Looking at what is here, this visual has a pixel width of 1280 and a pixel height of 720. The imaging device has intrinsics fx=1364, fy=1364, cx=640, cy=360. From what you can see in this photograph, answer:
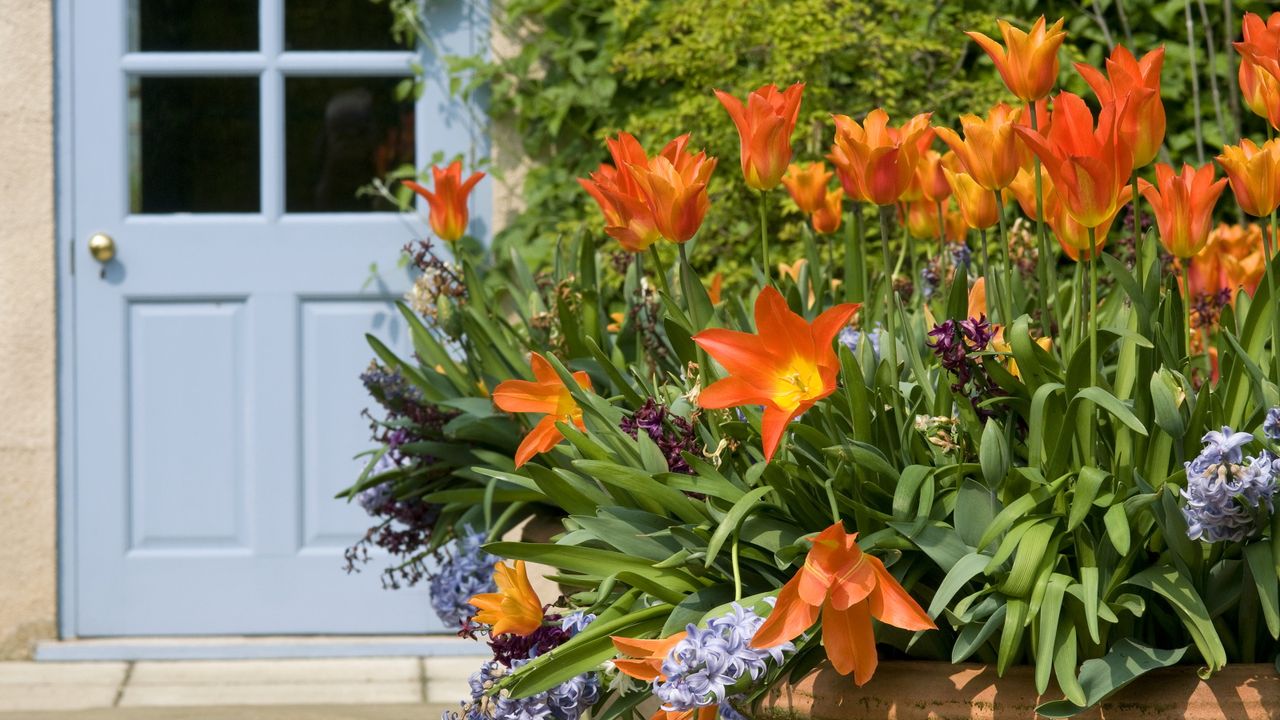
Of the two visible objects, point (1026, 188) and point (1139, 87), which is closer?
point (1139, 87)

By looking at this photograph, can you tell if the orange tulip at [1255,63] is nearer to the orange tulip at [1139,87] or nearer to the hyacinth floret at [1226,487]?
the orange tulip at [1139,87]

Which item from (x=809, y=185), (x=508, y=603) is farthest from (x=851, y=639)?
(x=809, y=185)

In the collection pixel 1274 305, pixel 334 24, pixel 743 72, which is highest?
pixel 334 24

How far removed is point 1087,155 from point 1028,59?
154 mm

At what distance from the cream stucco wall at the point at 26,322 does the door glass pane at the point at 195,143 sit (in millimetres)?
220

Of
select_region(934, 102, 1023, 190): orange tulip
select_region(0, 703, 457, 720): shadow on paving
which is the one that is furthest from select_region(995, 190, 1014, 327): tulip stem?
select_region(0, 703, 457, 720): shadow on paving

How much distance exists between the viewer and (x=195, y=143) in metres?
3.51

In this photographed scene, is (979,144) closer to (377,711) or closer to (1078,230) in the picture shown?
(1078,230)

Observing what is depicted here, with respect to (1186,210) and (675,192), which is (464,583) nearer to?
(675,192)

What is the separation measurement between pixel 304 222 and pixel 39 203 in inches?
25.5

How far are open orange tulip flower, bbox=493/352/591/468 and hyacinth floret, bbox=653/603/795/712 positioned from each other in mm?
367

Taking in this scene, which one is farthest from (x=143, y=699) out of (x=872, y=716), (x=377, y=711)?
(x=872, y=716)

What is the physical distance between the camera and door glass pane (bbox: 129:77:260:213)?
3.51 meters

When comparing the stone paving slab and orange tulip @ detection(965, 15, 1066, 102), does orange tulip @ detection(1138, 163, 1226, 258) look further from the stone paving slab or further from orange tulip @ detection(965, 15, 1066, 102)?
→ the stone paving slab
